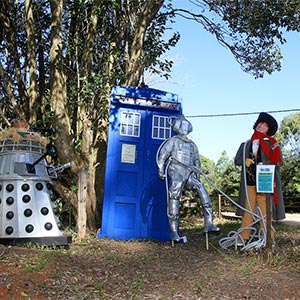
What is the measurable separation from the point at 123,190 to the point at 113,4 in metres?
3.32

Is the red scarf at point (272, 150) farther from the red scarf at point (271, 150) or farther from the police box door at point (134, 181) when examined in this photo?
the police box door at point (134, 181)

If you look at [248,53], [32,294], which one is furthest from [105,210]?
[248,53]

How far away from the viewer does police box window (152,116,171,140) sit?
6.82 meters

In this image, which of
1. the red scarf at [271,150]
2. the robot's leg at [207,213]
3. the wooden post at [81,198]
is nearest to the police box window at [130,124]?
the wooden post at [81,198]

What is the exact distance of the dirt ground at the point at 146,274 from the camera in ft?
11.9

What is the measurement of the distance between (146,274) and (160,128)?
2.93m

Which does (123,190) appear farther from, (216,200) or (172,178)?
(216,200)

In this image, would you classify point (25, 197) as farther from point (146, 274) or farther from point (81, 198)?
point (146, 274)

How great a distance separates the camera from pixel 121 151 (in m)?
6.66

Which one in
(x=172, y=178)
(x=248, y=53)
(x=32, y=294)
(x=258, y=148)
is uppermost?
(x=248, y=53)

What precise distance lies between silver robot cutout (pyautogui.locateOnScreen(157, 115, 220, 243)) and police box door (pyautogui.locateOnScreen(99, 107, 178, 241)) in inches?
19.9

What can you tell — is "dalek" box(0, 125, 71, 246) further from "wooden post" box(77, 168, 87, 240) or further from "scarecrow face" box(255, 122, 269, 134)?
"scarecrow face" box(255, 122, 269, 134)

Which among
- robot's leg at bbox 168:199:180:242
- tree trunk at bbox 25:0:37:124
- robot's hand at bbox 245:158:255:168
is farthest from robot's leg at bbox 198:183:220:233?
tree trunk at bbox 25:0:37:124

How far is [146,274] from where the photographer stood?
4.32m
